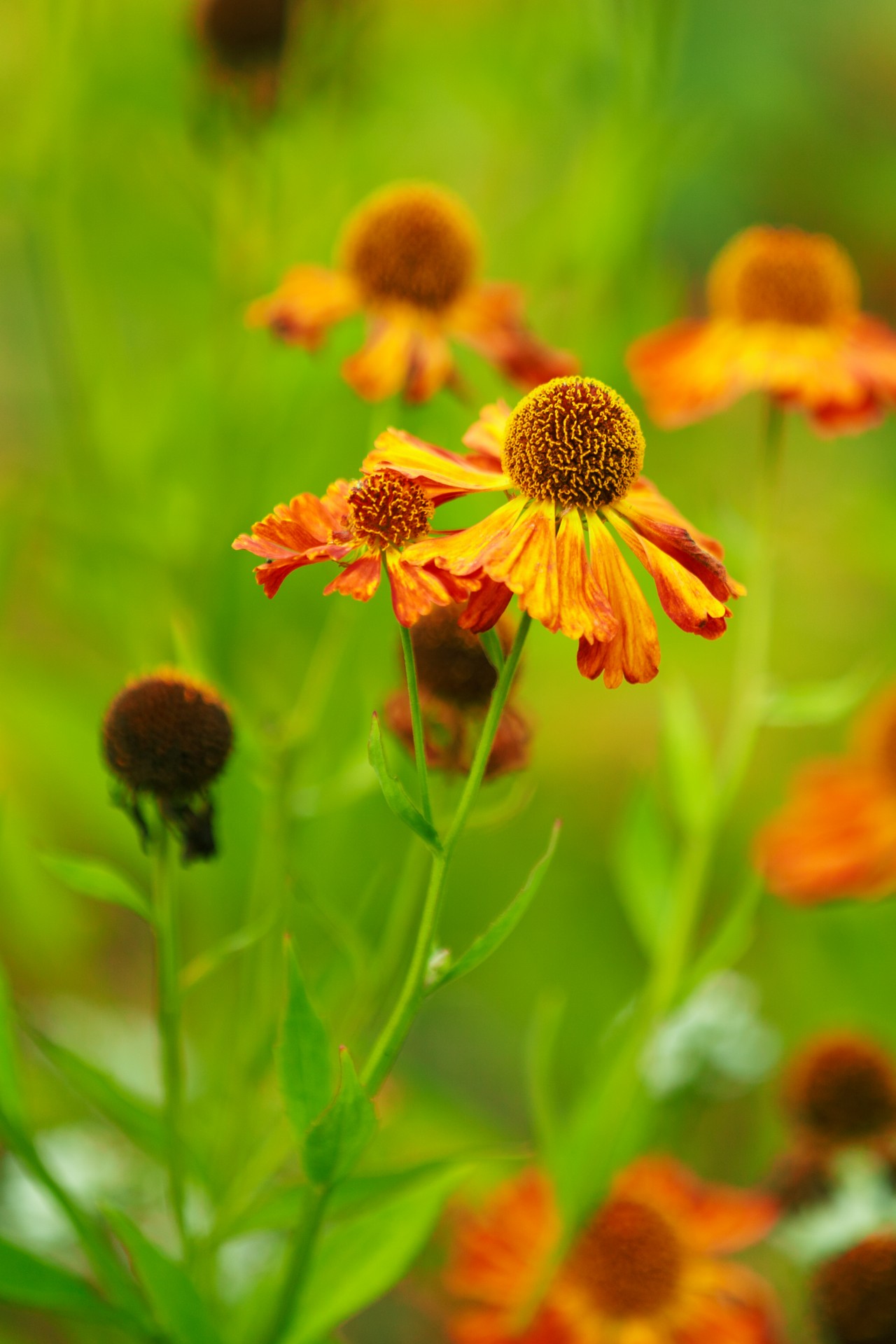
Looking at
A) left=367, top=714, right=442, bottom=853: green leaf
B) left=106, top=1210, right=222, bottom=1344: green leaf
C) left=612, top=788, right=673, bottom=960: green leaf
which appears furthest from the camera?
left=612, top=788, right=673, bottom=960: green leaf

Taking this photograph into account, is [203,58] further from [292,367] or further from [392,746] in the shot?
[392,746]

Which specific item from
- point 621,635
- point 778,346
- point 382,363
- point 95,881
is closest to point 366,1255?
point 95,881

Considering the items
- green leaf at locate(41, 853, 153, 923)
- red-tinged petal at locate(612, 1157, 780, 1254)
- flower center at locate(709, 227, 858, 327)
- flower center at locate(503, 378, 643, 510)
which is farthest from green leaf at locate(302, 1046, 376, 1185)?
flower center at locate(709, 227, 858, 327)

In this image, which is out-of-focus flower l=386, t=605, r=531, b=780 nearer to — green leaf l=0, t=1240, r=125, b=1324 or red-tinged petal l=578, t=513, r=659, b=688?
red-tinged petal l=578, t=513, r=659, b=688

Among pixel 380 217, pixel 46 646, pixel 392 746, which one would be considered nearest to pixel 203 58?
pixel 380 217

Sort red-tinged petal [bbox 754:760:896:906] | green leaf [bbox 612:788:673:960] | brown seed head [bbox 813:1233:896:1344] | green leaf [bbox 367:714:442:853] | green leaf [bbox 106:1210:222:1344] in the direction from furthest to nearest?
red-tinged petal [bbox 754:760:896:906], green leaf [bbox 612:788:673:960], brown seed head [bbox 813:1233:896:1344], green leaf [bbox 106:1210:222:1344], green leaf [bbox 367:714:442:853]

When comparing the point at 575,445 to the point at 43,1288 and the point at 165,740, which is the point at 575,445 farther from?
the point at 43,1288
